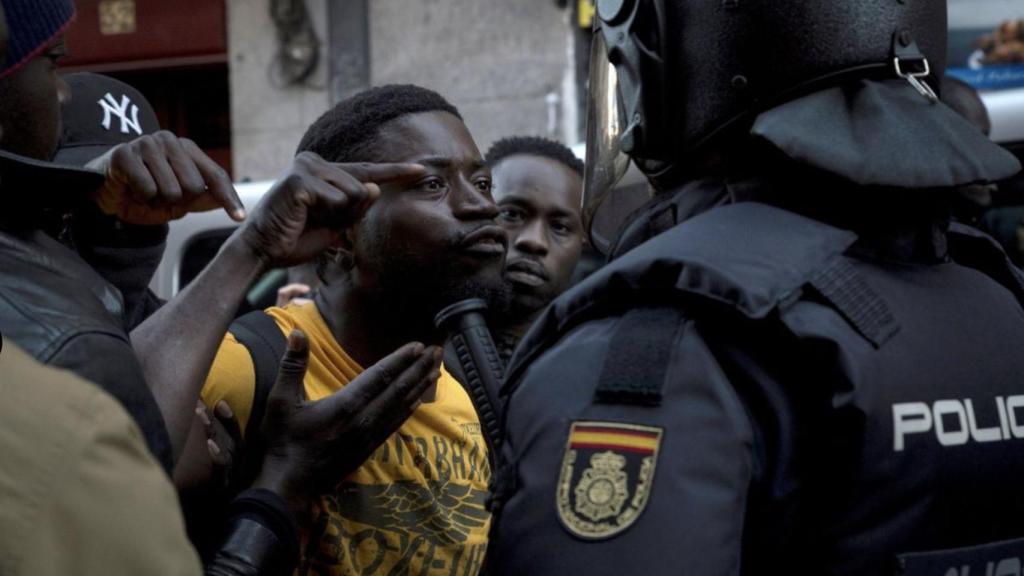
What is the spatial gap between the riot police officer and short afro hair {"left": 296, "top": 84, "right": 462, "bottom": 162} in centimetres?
115

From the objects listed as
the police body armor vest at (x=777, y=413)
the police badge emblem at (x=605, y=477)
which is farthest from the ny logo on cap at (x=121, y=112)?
the police badge emblem at (x=605, y=477)

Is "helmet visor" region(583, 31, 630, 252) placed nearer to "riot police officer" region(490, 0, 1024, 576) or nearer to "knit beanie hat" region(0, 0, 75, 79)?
"riot police officer" region(490, 0, 1024, 576)

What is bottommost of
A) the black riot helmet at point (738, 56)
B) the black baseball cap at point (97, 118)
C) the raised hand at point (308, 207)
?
the black baseball cap at point (97, 118)

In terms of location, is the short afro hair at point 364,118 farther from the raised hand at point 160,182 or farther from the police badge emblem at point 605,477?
the police badge emblem at point 605,477

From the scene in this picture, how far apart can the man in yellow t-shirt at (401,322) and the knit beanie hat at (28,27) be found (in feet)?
2.82

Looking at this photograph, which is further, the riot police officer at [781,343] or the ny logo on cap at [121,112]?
the ny logo on cap at [121,112]

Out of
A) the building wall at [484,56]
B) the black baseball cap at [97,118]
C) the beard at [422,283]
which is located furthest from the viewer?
the building wall at [484,56]

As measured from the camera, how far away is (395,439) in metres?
2.76

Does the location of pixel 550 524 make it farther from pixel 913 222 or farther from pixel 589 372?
pixel 913 222

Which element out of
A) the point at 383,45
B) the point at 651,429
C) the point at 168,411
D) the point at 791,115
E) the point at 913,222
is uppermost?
the point at 791,115

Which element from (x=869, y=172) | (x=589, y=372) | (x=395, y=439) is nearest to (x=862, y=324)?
(x=869, y=172)

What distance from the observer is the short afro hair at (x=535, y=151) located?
15.3ft

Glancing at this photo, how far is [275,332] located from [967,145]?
139 centimetres

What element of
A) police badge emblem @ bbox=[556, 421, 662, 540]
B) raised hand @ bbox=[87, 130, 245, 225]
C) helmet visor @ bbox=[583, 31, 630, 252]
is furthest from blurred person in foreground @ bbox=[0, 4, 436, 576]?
helmet visor @ bbox=[583, 31, 630, 252]
